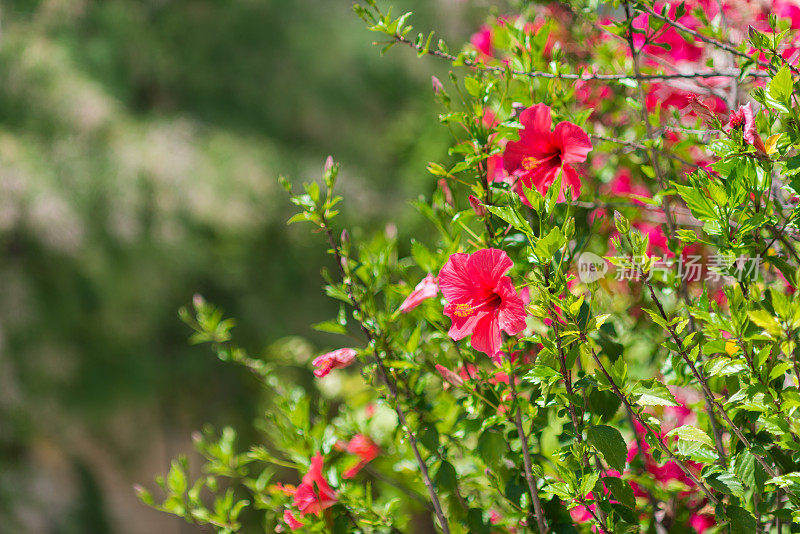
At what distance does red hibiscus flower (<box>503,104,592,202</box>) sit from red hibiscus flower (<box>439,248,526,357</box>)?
0.21ft

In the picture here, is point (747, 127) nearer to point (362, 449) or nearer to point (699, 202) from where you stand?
point (699, 202)

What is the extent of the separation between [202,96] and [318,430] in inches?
84.7

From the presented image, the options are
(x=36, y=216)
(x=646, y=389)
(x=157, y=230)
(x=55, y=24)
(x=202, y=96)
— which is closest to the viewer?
(x=646, y=389)

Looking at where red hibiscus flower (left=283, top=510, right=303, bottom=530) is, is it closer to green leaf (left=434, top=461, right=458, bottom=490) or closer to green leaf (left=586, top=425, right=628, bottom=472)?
green leaf (left=434, top=461, right=458, bottom=490)

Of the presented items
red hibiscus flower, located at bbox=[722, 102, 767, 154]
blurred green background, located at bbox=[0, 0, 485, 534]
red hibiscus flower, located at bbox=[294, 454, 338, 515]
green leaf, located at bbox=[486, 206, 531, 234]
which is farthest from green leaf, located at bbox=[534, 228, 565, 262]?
blurred green background, located at bbox=[0, 0, 485, 534]

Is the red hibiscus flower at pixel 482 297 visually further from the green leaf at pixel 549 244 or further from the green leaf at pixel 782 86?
the green leaf at pixel 782 86

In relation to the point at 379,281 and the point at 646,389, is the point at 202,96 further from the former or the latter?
the point at 646,389

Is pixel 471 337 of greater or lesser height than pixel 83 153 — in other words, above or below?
above

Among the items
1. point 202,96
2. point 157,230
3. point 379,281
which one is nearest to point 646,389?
point 379,281

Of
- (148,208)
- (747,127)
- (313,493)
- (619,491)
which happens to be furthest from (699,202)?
(148,208)

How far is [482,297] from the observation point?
375mm

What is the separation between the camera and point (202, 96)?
239 centimetres

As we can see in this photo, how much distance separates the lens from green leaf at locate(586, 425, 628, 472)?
328mm

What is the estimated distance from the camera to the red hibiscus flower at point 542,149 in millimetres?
399
